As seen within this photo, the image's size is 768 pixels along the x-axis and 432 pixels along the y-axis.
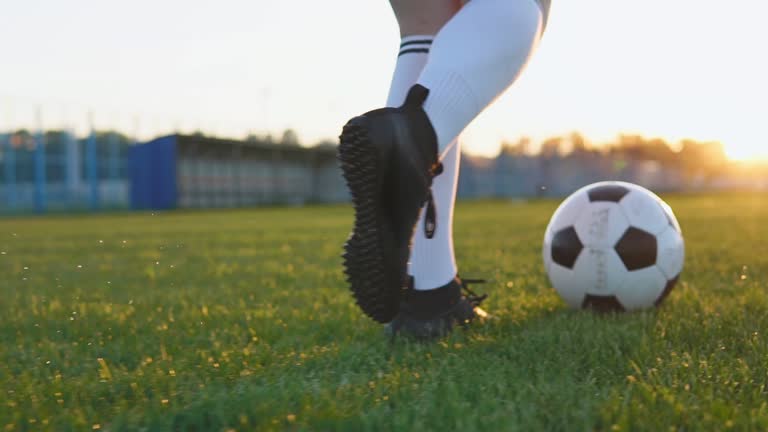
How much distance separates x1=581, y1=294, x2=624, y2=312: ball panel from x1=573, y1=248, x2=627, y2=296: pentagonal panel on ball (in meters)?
0.02

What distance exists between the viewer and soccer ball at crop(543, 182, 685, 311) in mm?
2166

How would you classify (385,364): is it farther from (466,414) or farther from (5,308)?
(5,308)

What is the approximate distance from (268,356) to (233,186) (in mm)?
27700

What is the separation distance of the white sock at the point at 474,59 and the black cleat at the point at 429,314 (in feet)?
1.66

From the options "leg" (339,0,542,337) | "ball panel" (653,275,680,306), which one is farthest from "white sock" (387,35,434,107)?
"ball panel" (653,275,680,306)

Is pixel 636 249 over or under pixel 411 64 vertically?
under

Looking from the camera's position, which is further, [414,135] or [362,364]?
[362,364]

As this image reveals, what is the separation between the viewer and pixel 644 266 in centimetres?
218

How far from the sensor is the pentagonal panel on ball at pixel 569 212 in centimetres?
236

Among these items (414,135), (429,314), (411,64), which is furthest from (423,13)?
(429,314)

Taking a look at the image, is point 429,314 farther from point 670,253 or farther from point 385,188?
point 670,253

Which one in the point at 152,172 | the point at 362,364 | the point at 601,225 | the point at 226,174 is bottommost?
the point at 362,364

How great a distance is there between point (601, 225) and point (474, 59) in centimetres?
112

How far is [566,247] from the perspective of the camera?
229cm
